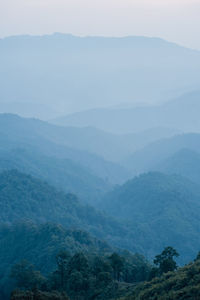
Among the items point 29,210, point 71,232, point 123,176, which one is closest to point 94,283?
point 71,232

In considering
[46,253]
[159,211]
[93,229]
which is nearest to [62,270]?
[46,253]

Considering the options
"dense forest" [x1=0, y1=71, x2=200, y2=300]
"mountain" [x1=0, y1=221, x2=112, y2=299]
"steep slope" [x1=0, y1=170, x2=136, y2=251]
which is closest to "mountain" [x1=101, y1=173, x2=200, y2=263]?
"dense forest" [x1=0, y1=71, x2=200, y2=300]

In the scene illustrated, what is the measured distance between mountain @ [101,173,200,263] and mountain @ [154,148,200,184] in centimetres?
2353

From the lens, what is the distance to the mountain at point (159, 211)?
9694 cm

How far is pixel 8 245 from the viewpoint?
6788 cm

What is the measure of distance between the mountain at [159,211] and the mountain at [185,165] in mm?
23533

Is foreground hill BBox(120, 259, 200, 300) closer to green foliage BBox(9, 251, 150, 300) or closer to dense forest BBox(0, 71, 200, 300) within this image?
dense forest BBox(0, 71, 200, 300)

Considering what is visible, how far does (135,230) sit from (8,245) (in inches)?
1516

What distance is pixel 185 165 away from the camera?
162625 millimetres

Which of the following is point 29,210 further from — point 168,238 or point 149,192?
point 149,192

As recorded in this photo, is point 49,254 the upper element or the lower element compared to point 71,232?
lower

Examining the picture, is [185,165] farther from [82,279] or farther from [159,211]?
[82,279]

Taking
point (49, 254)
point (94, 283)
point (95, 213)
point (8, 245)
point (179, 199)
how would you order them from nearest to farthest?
point (94, 283)
point (49, 254)
point (8, 245)
point (95, 213)
point (179, 199)

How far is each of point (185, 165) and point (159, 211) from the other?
55647mm
